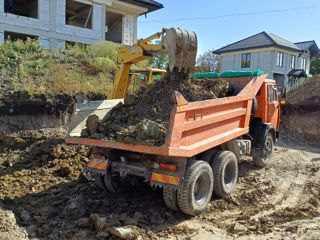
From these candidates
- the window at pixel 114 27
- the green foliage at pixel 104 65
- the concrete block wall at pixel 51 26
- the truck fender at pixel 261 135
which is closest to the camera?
the truck fender at pixel 261 135

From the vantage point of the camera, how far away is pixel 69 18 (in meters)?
23.1

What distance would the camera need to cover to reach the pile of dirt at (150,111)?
4195 millimetres

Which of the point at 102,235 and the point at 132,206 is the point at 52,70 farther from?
the point at 102,235

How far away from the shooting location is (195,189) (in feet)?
15.0

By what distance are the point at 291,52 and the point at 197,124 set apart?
101 ft

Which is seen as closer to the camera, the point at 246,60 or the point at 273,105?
the point at 273,105

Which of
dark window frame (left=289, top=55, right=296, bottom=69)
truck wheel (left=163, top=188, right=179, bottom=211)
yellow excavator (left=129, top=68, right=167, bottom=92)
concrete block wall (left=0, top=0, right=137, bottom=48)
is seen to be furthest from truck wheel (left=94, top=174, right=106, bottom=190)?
dark window frame (left=289, top=55, right=296, bottom=69)

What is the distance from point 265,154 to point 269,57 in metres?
24.4

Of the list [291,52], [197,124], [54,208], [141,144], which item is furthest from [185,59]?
[291,52]

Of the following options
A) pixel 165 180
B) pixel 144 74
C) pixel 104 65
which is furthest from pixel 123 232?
pixel 104 65

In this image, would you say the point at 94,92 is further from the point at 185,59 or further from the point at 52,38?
the point at 52,38

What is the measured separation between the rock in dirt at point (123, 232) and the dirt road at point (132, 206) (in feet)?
0.29

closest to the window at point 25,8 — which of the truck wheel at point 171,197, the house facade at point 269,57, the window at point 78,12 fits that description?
the window at point 78,12

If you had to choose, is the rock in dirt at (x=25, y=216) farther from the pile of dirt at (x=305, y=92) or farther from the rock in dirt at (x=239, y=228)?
the pile of dirt at (x=305, y=92)
